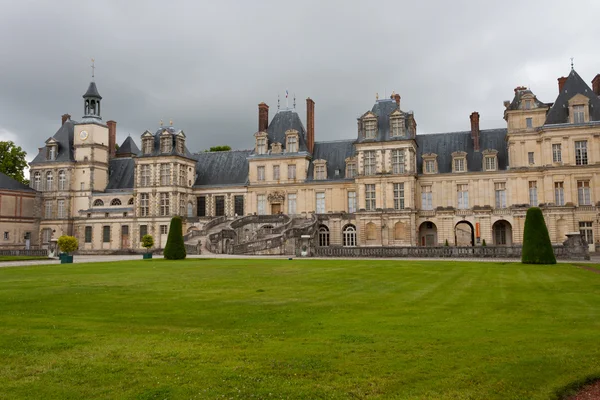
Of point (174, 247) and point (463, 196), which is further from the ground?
point (463, 196)

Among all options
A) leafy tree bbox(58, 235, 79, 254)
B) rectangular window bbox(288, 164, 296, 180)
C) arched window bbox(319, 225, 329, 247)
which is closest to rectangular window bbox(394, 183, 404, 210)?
arched window bbox(319, 225, 329, 247)

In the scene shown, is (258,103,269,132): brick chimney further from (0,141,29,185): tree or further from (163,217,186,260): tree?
(0,141,29,185): tree

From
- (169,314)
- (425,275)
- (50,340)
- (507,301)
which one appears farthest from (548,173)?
(50,340)

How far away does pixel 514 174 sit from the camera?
145ft

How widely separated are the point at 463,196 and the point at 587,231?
32.4 ft

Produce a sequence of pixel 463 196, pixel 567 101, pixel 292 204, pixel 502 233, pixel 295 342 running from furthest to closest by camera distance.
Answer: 1. pixel 292 204
2. pixel 463 196
3. pixel 502 233
4. pixel 567 101
5. pixel 295 342

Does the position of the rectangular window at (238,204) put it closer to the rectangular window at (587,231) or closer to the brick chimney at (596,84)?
the rectangular window at (587,231)

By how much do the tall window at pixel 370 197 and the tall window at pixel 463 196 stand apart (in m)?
7.32

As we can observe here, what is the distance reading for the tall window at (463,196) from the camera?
1800 inches

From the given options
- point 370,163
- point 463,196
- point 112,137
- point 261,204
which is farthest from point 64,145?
point 463,196

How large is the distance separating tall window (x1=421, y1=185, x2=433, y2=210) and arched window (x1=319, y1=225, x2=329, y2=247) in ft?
29.3

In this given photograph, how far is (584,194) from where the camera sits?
41.5 metres

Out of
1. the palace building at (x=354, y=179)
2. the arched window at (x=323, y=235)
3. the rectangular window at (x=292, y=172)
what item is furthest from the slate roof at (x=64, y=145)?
the arched window at (x=323, y=235)

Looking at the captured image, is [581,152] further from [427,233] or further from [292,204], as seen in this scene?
[292,204]
